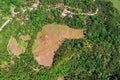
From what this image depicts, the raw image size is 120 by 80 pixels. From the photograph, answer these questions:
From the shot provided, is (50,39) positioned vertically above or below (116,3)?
below

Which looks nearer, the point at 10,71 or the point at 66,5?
the point at 10,71

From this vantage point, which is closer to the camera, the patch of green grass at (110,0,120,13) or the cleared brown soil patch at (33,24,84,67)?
the cleared brown soil patch at (33,24,84,67)

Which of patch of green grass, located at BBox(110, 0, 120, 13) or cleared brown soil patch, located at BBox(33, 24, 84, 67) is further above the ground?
patch of green grass, located at BBox(110, 0, 120, 13)

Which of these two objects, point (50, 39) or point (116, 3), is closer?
point (50, 39)

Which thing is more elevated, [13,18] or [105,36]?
[13,18]

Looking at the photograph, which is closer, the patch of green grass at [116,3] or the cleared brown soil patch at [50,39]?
the cleared brown soil patch at [50,39]

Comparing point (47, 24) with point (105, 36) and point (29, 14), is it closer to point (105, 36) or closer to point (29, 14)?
point (29, 14)

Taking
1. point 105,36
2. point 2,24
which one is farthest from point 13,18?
point 105,36

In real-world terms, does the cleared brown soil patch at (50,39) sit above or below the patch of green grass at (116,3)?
below
